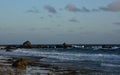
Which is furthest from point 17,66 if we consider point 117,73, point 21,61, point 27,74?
point 117,73

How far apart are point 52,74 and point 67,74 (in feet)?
3.75

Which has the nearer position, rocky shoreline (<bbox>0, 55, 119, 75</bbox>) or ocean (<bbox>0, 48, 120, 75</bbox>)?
rocky shoreline (<bbox>0, 55, 119, 75</bbox>)

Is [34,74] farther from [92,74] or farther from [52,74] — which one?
[92,74]

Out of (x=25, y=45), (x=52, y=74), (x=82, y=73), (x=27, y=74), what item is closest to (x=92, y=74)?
(x=82, y=73)

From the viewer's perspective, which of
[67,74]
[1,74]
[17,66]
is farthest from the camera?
[17,66]

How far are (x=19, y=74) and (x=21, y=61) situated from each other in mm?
9404

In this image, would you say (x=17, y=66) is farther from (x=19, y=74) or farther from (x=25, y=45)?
(x=25, y=45)

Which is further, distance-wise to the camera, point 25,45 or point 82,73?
point 25,45

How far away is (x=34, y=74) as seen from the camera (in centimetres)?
2575

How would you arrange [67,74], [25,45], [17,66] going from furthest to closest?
1. [25,45]
2. [17,66]
3. [67,74]

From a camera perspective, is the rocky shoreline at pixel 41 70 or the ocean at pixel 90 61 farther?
the ocean at pixel 90 61

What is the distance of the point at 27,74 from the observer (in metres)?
25.7

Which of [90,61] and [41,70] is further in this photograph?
[90,61]

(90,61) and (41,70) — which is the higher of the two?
(90,61)
